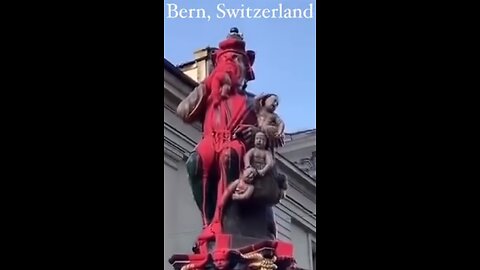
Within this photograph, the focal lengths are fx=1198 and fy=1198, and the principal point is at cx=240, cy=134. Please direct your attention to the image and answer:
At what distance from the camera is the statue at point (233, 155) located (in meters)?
7.41

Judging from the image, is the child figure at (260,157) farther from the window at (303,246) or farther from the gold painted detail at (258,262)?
the gold painted detail at (258,262)

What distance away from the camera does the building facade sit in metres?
7.47

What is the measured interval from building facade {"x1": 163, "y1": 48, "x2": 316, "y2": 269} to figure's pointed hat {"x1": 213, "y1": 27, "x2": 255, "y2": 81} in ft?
0.30

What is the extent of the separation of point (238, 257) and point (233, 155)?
0.65 meters

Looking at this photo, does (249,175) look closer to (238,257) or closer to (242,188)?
(242,188)

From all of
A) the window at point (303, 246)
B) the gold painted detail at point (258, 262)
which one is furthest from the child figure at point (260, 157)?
the gold painted detail at point (258, 262)

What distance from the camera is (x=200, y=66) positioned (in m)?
7.68

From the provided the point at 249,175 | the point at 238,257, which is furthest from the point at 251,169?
the point at 238,257

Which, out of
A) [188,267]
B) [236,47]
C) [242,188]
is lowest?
[188,267]
